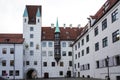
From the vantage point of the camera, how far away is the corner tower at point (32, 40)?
8006 cm

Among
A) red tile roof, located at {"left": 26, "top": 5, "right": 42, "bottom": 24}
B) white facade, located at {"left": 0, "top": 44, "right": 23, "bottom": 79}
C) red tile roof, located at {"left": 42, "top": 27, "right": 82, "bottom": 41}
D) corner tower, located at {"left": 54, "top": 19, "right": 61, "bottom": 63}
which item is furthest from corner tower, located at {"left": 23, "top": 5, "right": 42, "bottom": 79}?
white facade, located at {"left": 0, "top": 44, "right": 23, "bottom": 79}

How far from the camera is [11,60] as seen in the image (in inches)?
2933

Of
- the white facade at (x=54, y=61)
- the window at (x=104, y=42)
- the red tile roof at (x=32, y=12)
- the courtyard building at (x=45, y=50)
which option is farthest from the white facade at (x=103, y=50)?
the red tile roof at (x=32, y=12)

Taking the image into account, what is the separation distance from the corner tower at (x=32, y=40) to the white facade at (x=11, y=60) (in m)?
5.83

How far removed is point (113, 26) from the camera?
3691cm

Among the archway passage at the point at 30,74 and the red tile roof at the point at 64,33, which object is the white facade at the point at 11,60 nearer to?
the archway passage at the point at 30,74

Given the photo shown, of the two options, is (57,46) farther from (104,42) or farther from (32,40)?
(104,42)

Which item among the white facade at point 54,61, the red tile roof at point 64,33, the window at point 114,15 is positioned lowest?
the white facade at point 54,61

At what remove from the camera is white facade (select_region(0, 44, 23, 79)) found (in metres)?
73.8

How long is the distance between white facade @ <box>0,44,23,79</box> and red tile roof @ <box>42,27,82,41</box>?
1155 cm

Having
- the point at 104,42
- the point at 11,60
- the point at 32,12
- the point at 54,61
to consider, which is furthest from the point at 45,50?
the point at 104,42

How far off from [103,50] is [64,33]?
1734 inches

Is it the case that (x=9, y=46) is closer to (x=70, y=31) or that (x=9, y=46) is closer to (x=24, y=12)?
(x=24, y=12)

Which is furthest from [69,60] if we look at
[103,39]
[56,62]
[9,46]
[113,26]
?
[113,26]
